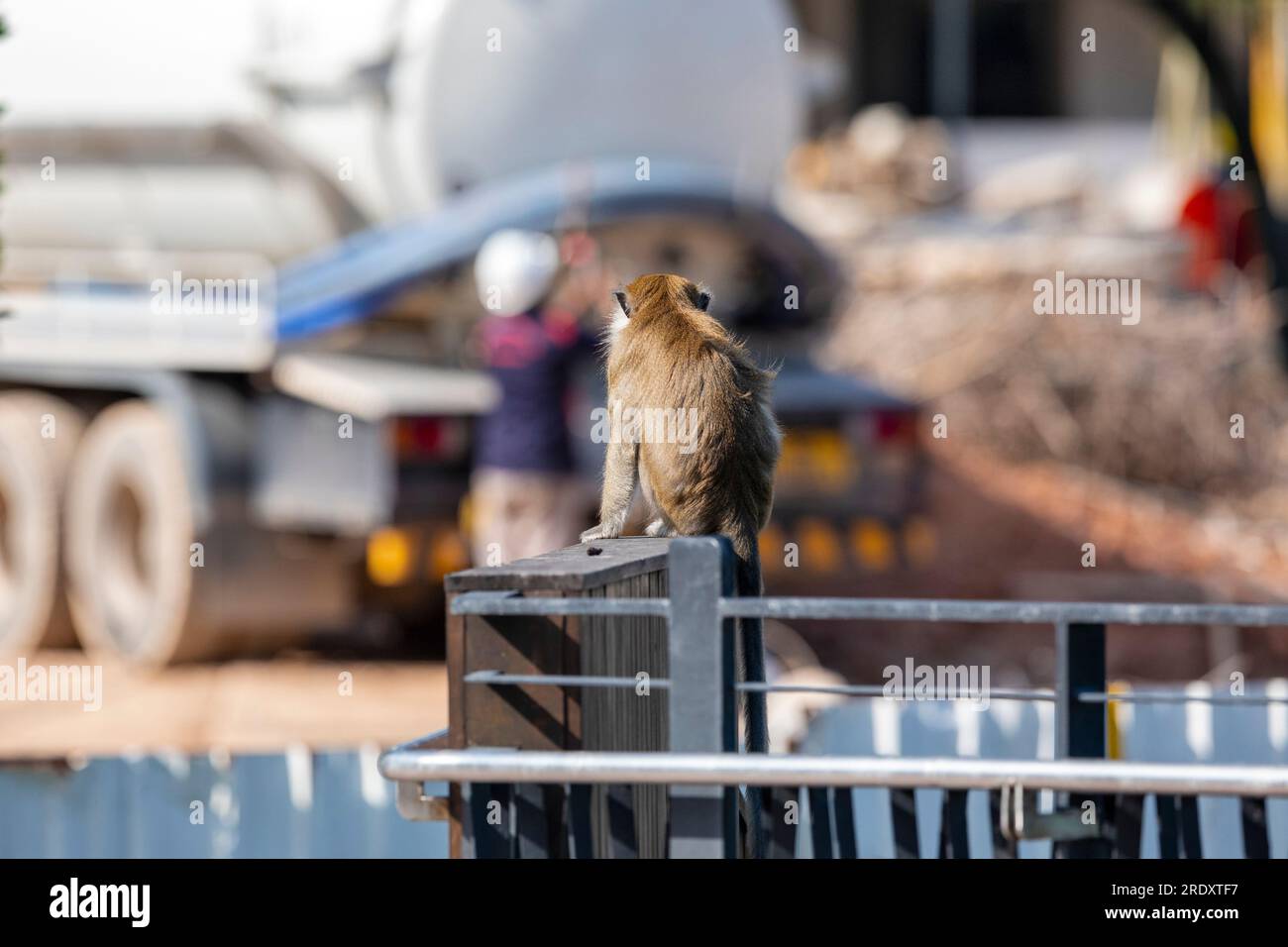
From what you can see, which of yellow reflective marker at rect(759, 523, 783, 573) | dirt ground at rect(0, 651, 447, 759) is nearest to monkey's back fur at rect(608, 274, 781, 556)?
dirt ground at rect(0, 651, 447, 759)

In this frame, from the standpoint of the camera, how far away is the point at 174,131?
33.2 ft

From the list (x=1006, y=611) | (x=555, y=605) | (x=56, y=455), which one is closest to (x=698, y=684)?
(x=555, y=605)

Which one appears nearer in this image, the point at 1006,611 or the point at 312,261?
the point at 1006,611

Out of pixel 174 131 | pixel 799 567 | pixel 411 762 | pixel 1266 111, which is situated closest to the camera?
pixel 411 762

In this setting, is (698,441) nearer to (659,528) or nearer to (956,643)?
(659,528)

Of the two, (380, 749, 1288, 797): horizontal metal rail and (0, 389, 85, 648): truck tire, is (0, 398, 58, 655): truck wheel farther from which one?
(380, 749, 1288, 797): horizontal metal rail

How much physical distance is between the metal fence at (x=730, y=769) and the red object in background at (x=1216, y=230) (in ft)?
42.8

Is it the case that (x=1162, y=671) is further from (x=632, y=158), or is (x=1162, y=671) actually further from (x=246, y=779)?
(x=246, y=779)

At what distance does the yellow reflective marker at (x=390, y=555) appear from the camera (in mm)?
9070

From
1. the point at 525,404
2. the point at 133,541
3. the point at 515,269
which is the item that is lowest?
the point at 133,541

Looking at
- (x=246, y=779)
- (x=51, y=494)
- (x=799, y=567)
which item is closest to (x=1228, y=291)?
(x=799, y=567)

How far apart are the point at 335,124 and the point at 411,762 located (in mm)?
7156

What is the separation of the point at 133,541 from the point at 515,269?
321 cm

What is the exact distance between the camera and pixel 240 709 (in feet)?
29.7
